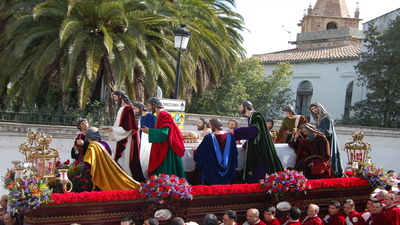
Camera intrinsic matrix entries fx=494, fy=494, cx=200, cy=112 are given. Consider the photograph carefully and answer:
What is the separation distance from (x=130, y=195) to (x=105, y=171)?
607 mm

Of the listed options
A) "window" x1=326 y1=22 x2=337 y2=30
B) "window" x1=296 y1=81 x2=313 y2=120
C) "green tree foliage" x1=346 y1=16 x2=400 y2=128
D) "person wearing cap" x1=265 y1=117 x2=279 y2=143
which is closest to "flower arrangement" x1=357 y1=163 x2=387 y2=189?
"person wearing cap" x1=265 y1=117 x2=279 y2=143

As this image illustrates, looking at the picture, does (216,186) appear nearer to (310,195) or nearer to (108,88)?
(310,195)

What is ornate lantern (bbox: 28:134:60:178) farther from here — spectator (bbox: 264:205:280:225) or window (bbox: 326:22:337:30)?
window (bbox: 326:22:337:30)

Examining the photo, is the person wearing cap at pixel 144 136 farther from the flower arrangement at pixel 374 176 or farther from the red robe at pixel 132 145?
the flower arrangement at pixel 374 176

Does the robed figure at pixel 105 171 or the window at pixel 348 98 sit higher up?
the window at pixel 348 98

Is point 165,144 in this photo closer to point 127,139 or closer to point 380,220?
point 127,139

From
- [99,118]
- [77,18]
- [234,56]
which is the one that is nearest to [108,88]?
[99,118]

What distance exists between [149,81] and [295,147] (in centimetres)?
577

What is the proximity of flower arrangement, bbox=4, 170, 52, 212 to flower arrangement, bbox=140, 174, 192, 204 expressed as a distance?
1.41m

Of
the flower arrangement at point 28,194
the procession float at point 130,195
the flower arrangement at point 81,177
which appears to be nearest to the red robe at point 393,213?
the procession float at point 130,195

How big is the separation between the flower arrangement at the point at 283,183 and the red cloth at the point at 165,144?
1.54 metres

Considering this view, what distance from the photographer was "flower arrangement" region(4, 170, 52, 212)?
251 inches

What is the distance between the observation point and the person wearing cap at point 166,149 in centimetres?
780

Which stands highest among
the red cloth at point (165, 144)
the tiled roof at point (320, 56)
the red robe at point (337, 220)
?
the tiled roof at point (320, 56)
